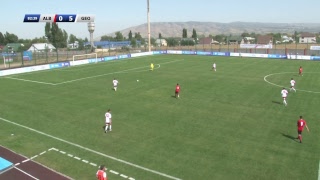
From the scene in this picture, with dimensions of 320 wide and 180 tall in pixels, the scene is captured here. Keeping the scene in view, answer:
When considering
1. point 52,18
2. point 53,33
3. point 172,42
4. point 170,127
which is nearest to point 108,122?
point 170,127

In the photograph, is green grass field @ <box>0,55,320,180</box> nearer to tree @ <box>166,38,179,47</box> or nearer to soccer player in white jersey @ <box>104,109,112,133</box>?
soccer player in white jersey @ <box>104,109,112,133</box>

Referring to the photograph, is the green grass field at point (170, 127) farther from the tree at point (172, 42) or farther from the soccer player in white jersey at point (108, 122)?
the tree at point (172, 42)

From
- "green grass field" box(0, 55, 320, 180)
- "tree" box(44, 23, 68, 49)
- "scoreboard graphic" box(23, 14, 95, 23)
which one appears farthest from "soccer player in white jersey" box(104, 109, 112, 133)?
"tree" box(44, 23, 68, 49)

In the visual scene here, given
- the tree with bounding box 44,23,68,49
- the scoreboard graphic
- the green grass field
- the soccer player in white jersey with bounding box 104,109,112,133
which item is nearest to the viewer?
the green grass field

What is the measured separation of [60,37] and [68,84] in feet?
324

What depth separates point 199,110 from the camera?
26.6 metres

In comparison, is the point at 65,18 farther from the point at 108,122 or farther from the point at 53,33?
the point at 53,33

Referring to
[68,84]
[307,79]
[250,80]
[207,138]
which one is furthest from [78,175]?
[307,79]

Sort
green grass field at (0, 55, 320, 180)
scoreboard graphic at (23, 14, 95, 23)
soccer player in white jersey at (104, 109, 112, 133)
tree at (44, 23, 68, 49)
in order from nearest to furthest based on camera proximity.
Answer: green grass field at (0, 55, 320, 180) → soccer player in white jersey at (104, 109, 112, 133) → scoreboard graphic at (23, 14, 95, 23) → tree at (44, 23, 68, 49)

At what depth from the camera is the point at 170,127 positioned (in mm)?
22281

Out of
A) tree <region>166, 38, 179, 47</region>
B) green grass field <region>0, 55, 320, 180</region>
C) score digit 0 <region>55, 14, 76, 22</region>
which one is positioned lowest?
green grass field <region>0, 55, 320, 180</region>

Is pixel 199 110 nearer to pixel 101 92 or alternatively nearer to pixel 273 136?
pixel 273 136

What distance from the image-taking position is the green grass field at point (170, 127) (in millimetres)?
16156

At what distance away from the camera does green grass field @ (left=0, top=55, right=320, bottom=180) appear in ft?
53.0
